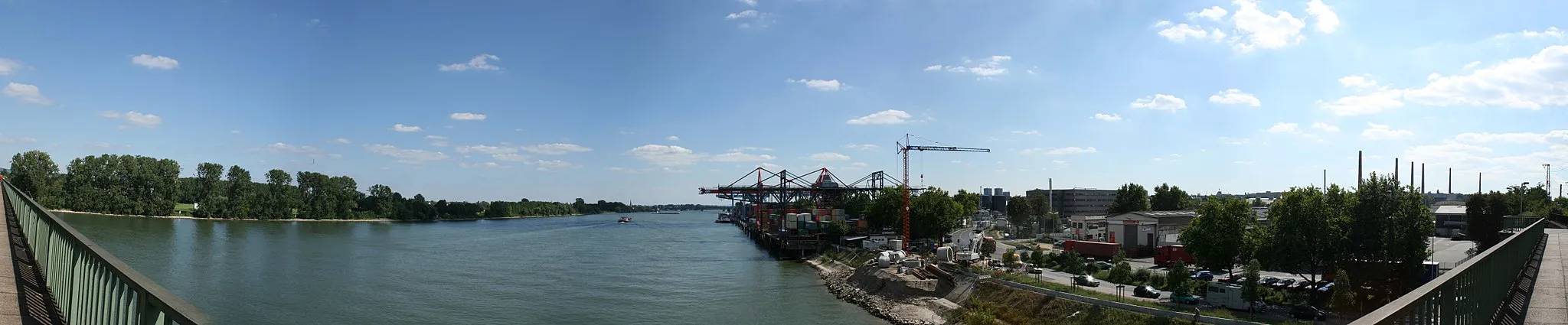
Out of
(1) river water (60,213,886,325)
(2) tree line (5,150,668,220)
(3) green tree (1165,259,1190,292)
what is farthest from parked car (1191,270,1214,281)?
(2) tree line (5,150,668,220)

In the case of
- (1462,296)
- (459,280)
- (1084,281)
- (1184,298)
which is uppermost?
(1462,296)

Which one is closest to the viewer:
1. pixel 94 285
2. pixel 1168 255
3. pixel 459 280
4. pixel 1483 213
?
pixel 94 285

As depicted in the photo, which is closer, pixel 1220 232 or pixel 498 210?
pixel 1220 232

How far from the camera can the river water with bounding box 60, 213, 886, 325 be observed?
2394 centimetres

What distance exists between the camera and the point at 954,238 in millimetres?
43406

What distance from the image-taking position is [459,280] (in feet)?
106

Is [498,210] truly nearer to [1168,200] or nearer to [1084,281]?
[1168,200]

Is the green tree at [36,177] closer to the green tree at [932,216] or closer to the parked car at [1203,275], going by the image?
the green tree at [932,216]

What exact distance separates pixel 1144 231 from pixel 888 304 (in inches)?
752

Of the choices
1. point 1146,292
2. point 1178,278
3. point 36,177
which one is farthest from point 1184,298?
point 36,177

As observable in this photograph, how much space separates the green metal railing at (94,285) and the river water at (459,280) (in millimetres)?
18316

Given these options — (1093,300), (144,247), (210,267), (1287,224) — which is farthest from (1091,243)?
(144,247)

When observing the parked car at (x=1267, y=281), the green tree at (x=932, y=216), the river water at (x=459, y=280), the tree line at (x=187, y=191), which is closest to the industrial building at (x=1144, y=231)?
the green tree at (x=932, y=216)

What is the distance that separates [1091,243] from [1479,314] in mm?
33494
